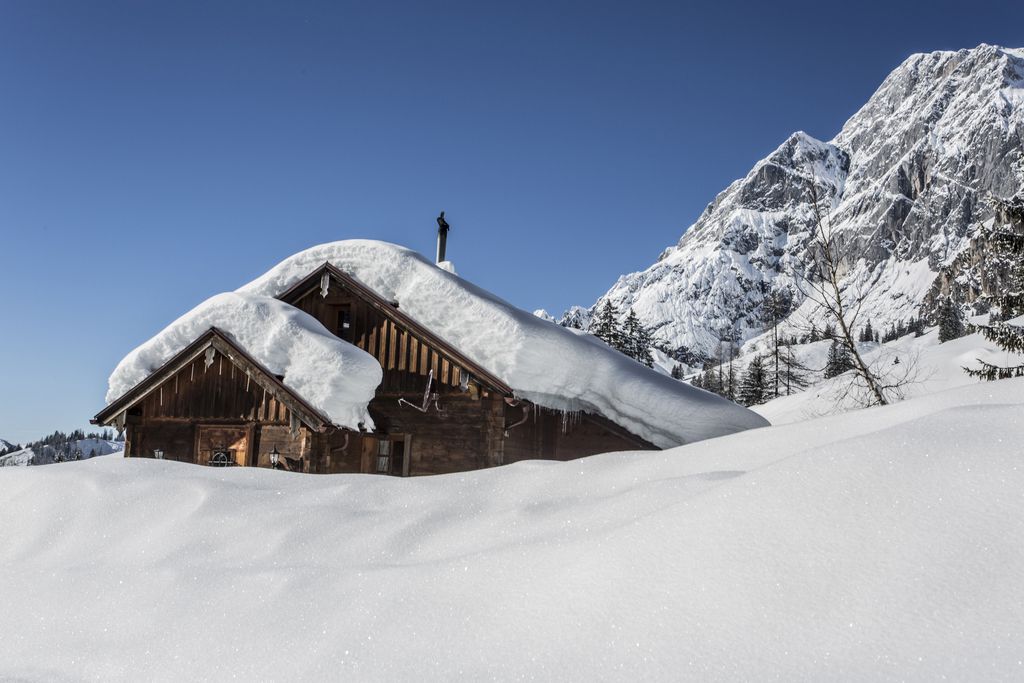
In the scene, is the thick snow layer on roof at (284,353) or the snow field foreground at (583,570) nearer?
the snow field foreground at (583,570)

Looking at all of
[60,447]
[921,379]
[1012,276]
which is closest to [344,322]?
[1012,276]

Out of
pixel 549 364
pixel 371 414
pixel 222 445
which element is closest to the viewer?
pixel 222 445

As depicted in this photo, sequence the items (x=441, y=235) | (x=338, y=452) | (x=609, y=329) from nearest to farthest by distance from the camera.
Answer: (x=338, y=452) → (x=441, y=235) → (x=609, y=329)

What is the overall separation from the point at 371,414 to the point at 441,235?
7050mm

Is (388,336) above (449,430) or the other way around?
above

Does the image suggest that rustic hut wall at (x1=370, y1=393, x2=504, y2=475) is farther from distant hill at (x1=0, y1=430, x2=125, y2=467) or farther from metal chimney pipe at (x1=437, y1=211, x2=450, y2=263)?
distant hill at (x1=0, y1=430, x2=125, y2=467)

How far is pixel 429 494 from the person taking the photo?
432 cm

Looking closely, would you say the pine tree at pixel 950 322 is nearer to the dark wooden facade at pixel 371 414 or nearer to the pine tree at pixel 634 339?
the pine tree at pixel 634 339

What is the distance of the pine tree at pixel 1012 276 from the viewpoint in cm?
2002

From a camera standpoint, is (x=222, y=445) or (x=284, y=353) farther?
(x=222, y=445)

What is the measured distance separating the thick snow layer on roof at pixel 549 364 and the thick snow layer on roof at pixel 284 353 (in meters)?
1.97

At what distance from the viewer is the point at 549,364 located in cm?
1394

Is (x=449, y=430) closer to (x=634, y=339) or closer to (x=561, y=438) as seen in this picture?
(x=561, y=438)

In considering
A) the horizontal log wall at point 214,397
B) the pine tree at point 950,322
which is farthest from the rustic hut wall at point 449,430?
the pine tree at point 950,322
